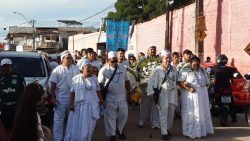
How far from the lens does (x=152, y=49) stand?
42.0 feet

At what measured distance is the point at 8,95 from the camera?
30.2 ft

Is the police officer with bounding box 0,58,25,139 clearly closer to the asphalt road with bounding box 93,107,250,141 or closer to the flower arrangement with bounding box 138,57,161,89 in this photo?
the asphalt road with bounding box 93,107,250,141

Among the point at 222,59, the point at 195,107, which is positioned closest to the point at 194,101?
the point at 195,107

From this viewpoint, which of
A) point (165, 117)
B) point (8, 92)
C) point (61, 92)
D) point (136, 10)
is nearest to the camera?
point (8, 92)

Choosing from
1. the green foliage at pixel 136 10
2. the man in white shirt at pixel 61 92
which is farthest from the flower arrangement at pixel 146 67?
the green foliage at pixel 136 10

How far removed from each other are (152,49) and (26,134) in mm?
7833

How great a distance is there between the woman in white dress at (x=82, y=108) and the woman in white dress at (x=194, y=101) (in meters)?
2.32

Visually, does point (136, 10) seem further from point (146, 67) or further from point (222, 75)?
point (146, 67)

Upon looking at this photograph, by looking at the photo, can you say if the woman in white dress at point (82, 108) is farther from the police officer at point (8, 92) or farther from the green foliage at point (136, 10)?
the green foliage at point (136, 10)

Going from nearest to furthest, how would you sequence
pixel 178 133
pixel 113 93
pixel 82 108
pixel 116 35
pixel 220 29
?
pixel 82 108 → pixel 113 93 → pixel 178 133 → pixel 220 29 → pixel 116 35

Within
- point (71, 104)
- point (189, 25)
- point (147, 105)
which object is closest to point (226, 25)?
point (189, 25)

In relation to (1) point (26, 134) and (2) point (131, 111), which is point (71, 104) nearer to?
(1) point (26, 134)

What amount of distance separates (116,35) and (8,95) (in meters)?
15.1

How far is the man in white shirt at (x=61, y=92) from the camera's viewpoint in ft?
34.3
